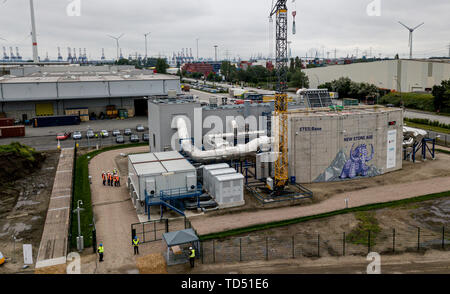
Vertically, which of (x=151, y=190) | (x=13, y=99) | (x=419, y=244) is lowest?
(x=419, y=244)

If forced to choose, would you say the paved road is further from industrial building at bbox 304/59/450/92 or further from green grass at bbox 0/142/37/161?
green grass at bbox 0/142/37/161

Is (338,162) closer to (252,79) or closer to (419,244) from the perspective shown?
(419,244)

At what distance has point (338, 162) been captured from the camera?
1467 inches

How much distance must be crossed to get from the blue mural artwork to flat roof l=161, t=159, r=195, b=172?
15.4 m

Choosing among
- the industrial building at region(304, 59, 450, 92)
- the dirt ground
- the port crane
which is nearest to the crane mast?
the port crane

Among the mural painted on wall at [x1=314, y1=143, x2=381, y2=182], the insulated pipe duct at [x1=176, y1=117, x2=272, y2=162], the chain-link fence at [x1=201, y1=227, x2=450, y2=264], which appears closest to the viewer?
A: the chain-link fence at [x1=201, y1=227, x2=450, y2=264]

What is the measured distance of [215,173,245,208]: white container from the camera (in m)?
30.5

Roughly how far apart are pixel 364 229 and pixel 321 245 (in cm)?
426

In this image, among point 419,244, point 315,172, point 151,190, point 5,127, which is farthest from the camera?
point 5,127

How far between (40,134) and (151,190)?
40263 mm

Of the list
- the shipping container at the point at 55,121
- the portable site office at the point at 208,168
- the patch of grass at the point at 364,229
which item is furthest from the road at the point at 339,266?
the shipping container at the point at 55,121

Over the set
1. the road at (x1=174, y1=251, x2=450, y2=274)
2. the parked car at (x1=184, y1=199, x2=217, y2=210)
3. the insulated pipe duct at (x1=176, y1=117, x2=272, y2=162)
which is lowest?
the road at (x1=174, y1=251, x2=450, y2=274)

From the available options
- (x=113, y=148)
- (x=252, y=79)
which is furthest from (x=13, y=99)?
(x=252, y=79)

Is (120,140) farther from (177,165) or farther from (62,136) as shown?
(177,165)
